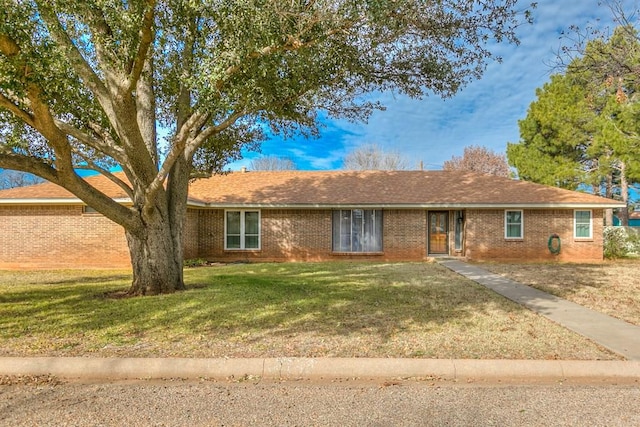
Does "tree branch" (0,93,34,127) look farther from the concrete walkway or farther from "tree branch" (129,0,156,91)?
the concrete walkway

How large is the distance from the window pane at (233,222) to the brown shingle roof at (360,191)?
71 centimetres

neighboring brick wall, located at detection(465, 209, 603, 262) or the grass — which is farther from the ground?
neighboring brick wall, located at detection(465, 209, 603, 262)

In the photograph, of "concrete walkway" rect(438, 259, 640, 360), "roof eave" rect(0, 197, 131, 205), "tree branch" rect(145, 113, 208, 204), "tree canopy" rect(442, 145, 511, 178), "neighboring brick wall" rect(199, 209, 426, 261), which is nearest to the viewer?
"concrete walkway" rect(438, 259, 640, 360)

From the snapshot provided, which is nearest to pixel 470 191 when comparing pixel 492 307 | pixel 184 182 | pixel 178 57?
pixel 492 307

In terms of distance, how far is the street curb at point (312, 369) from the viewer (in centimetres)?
454

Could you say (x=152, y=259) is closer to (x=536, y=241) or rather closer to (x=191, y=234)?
(x=191, y=234)

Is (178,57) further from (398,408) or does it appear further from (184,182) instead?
(398,408)

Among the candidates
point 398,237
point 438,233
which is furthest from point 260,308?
point 438,233

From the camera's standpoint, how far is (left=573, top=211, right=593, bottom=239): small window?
17.0 meters

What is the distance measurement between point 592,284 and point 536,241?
6808mm

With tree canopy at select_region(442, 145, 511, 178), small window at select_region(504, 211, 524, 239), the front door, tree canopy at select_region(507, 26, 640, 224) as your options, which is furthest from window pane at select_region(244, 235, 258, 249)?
tree canopy at select_region(442, 145, 511, 178)

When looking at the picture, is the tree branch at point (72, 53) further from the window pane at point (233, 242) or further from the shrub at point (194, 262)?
the window pane at point (233, 242)

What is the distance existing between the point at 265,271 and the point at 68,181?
7.10 metres

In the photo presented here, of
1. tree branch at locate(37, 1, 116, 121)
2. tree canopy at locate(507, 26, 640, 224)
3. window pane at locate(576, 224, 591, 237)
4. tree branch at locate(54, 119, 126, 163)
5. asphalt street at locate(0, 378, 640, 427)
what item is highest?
tree canopy at locate(507, 26, 640, 224)
